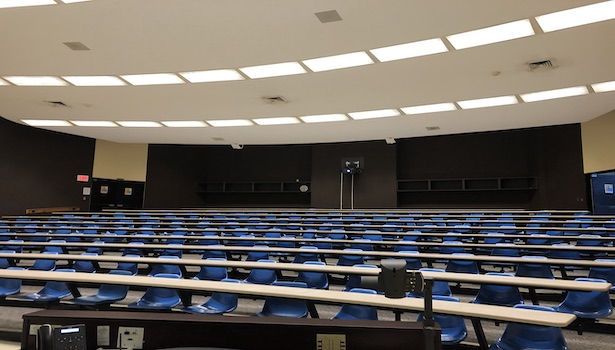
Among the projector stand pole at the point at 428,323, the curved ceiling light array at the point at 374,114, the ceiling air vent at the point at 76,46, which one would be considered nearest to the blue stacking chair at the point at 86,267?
the ceiling air vent at the point at 76,46

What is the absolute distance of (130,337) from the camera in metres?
1.80

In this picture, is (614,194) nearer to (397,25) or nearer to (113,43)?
(397,25)

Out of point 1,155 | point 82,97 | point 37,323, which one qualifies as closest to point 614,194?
point 37,323

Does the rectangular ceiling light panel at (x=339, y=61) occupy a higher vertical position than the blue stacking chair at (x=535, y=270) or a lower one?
higher

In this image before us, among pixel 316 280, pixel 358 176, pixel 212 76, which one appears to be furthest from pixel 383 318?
pixel 358 176

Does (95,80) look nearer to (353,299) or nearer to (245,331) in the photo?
(353,299)

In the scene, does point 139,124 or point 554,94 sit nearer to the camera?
point 554,94

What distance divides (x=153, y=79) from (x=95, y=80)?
3.78ft

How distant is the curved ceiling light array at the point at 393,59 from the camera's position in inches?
199

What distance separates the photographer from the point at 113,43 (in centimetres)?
602

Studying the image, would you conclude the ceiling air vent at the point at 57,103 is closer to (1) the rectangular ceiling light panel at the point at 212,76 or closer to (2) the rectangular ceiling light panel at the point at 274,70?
(1) the rectangular ceiling light panel at the point at 212,76

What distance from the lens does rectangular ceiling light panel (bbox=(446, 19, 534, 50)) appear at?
5.30m

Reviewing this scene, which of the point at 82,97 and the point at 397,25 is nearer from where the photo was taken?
the point at 397,25

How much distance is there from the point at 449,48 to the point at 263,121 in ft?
18.9
